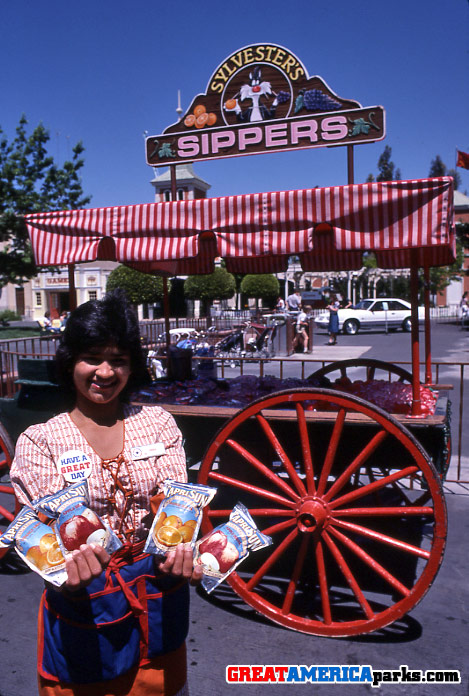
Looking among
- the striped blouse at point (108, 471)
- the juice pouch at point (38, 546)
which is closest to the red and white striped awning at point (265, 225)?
the striped blouse at point (108, 471)

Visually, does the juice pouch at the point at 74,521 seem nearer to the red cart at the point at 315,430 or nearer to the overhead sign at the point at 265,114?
the red cart at the point at 315,430

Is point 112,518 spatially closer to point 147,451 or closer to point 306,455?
point 147,451

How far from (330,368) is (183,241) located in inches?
94.6

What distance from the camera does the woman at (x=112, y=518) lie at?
64.5 inches

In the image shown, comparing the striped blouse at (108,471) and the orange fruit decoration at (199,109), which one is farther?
the orange fruit decoration at (199,109)

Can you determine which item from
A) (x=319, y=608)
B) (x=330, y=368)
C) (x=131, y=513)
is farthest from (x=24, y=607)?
(x=330, y=368)

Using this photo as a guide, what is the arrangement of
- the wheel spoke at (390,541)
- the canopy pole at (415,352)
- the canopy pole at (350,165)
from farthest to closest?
the canopy pole at (350,165) → the canopy pole at (415,352) → the wheel spoke at (390,541)

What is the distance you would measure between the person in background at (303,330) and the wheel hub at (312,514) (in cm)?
1324

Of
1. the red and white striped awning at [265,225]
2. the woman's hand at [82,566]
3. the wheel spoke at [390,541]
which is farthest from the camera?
the red and white striped awning at [265,225]

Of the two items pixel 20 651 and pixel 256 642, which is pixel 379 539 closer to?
pixel 256 642

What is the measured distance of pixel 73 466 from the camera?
65.7 inches

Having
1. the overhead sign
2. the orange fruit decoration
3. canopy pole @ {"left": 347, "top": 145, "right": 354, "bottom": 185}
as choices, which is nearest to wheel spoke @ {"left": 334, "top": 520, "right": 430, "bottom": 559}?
canopy pole @ {"left": 347, "top": 145, "right": 354, "bottom": 185}

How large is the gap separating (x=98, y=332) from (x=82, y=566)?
2.42 ft

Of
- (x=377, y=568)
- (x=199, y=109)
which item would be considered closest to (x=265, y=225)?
(x=377, y=568)
